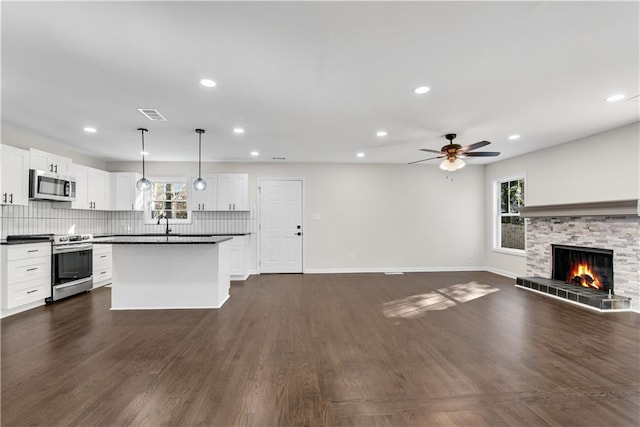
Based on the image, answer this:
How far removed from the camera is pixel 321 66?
2.65 m

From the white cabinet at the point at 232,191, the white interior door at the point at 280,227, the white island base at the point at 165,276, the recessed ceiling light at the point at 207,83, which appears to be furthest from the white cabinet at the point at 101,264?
the recessed ceiling light at the point at 207,83

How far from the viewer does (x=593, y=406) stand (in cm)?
207

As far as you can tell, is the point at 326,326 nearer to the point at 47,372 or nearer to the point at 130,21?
the point at 47,372

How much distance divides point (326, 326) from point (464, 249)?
17.0 feet

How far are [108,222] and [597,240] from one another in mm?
9263

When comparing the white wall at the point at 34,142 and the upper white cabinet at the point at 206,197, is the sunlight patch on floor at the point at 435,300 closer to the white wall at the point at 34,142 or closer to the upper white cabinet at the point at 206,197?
the upper white cabinet at the point at 206,197

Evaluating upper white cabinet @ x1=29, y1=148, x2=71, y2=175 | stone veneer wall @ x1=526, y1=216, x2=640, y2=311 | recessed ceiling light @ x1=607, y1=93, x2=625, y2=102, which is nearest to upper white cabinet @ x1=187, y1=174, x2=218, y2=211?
upper white cabinet @ x1=29, y1=148, x2=71, y2=175

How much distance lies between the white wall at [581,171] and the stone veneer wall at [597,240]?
34cm

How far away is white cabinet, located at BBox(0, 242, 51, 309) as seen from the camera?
3961mm

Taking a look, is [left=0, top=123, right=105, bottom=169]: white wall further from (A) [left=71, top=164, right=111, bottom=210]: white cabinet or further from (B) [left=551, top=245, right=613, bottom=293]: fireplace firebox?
(B) [left=551, top=245, right=613, bottom=293]: fireplace firebox

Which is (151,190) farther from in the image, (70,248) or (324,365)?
(324,365)

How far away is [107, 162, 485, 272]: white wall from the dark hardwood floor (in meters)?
2.73

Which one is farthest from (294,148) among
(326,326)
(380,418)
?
(380,418)

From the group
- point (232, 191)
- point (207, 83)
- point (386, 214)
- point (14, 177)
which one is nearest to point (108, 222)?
point (14, 177)
